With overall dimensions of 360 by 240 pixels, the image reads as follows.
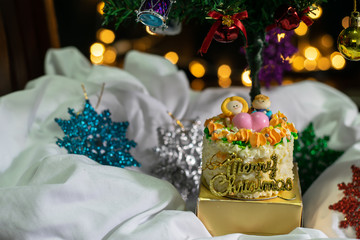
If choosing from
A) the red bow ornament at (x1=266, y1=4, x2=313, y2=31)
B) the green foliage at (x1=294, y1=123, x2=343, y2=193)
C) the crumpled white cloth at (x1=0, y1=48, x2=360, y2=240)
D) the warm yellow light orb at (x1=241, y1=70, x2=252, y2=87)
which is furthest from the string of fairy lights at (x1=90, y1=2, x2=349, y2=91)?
the red bow ornament at (x1=266, y1=4, x2=313, y2=31)

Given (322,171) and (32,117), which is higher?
(32,117)

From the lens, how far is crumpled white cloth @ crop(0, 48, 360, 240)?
3.01ft

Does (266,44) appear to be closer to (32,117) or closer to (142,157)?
(142,157)

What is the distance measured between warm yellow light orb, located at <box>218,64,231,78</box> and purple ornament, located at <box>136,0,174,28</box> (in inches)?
66.3

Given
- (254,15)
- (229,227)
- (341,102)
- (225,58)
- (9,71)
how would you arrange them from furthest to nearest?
(225,58) < (9,71) < (341,102) < (254,15) < (229,227)

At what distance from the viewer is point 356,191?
1046 millimetres

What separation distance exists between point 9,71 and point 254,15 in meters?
1.00

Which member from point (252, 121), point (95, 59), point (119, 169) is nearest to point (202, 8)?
point (252, 121)

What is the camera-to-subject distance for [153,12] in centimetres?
89

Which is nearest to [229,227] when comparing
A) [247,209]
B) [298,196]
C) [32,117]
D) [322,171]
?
[247,209]

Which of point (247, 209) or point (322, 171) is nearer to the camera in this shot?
point (247, 209)

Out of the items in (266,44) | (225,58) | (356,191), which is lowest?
(225,58)

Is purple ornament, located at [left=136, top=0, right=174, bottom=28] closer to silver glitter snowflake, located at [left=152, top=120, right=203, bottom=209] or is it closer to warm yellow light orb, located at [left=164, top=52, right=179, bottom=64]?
silver glitter snowflake, located at [left=152, top=120, right=203, bottom=209]

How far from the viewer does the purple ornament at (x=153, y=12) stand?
90 centimetres
